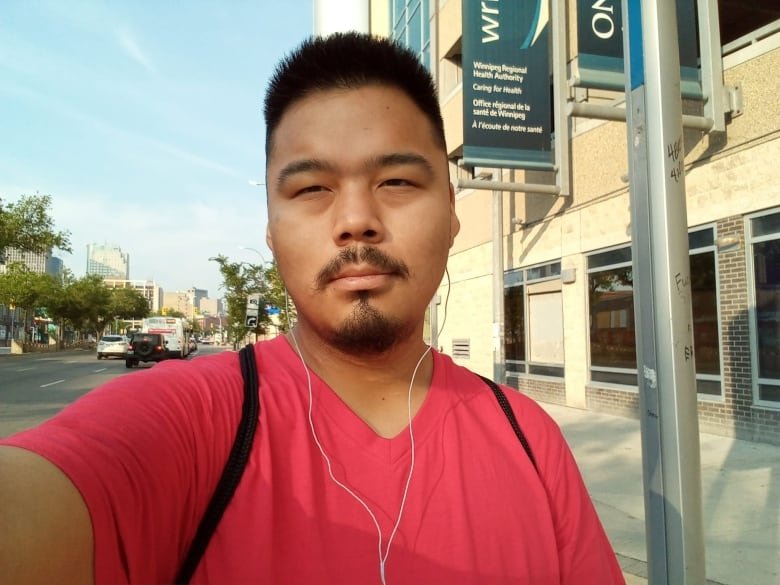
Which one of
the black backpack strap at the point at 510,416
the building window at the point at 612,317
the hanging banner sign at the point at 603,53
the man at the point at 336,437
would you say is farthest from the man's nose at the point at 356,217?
the building window at the point at 612,317

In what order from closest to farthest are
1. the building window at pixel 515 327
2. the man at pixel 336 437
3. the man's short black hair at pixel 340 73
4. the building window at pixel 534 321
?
the man at pixel 336 437, the man's short black hair at pixel 340 73, the building window at pixel 534 321, the building window at pixel 515 327

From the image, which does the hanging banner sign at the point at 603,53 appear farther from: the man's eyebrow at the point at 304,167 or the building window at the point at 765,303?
the man's eyebrow at the point at 304,167

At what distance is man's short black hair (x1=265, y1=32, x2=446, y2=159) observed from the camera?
1.46 metres

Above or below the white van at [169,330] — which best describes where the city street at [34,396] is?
below

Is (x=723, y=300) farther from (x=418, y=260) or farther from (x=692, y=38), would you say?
(x=418, y=260)

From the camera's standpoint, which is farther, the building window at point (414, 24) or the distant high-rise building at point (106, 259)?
the distant high-rise building at point (106, 259)

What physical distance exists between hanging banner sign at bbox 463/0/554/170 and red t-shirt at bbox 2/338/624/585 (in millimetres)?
8583

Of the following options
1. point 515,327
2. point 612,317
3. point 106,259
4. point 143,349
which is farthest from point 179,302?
point 612,317

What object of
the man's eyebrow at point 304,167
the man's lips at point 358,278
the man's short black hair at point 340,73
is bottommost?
the man's lips at point 358,278

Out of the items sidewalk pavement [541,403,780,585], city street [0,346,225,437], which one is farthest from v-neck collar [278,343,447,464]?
city street [0,346,225,437]

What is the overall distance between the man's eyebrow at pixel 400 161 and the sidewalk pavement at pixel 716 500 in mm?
3287

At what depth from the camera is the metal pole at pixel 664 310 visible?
1622mm

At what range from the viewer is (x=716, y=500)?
5.02 metres

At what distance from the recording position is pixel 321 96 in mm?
1438
